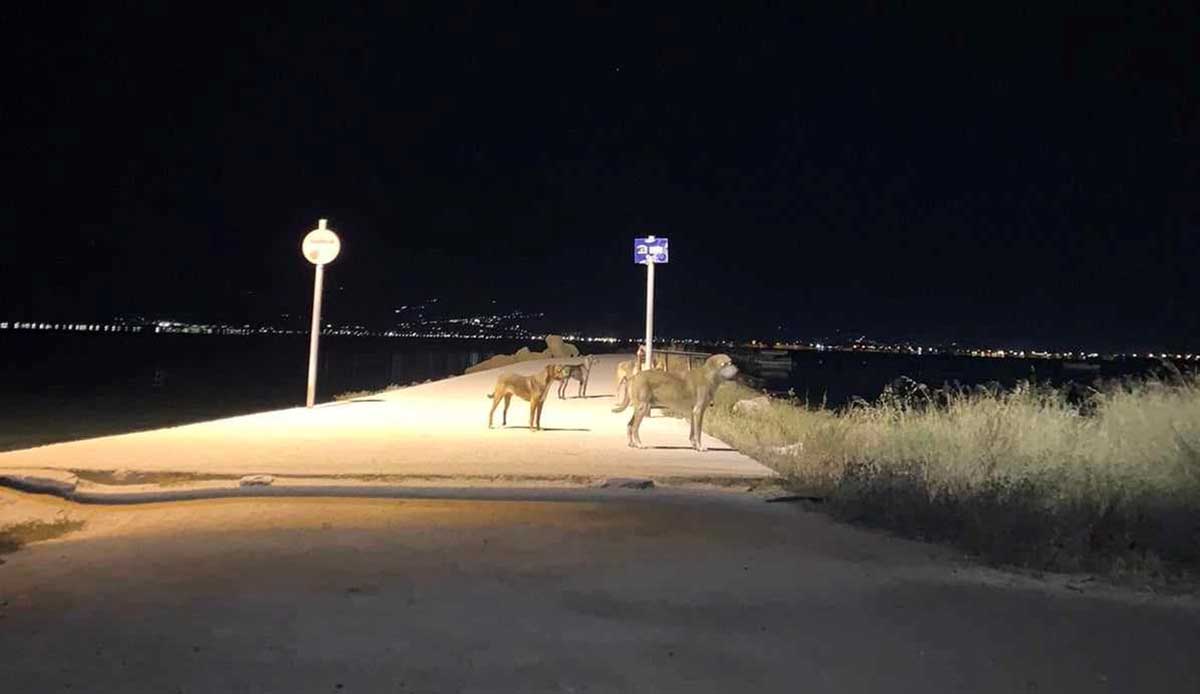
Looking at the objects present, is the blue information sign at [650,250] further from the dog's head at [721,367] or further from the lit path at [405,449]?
the dog's head at [721,367]

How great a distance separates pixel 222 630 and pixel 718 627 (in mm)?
3117

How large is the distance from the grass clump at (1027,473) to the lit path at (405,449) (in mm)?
1454

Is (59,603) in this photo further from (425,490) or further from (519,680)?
(425,490)

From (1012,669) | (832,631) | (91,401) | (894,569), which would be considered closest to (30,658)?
(832,631)

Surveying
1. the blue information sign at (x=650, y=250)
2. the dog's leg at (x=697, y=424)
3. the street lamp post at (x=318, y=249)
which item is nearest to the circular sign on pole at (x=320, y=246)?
the street lamp post at (x=318, y=249)

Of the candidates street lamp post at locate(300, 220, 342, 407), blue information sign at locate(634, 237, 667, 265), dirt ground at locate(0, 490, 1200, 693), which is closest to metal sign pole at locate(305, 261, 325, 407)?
street lamp post at locate(300, 220, 342, 407)

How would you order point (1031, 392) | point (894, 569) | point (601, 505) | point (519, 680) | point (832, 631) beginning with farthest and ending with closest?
point (1031, 392) → point (601, 505) → point (894, 569) → point (832, 631) → point (519, 680)

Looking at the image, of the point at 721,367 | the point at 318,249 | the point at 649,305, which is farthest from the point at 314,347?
the point at 721,367

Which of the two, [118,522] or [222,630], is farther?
[118,522]

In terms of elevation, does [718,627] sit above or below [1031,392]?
below

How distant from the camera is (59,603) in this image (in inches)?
283

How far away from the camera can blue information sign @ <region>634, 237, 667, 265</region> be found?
75.4 feet

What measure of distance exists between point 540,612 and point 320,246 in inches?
623

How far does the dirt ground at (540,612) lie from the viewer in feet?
19.6
